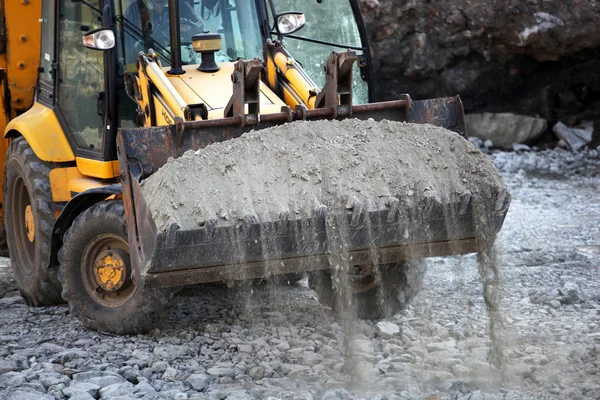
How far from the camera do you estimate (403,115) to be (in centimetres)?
534

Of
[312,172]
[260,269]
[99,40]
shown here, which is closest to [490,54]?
[99,40]

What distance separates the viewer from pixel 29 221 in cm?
646

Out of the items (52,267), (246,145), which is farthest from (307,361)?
(52,267)

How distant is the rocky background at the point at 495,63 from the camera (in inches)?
513

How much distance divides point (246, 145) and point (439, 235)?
1.10 meters

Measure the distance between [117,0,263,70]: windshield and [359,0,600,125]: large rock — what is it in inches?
304

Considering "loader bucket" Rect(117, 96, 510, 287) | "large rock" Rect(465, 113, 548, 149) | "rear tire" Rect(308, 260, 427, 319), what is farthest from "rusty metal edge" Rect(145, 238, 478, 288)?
"large rock" Rect(465, 113, 548, 149)

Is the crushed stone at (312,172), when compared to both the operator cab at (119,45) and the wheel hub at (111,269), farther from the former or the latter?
the operator cab at (119,45)

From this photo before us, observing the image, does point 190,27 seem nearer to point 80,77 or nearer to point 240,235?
point 80,77

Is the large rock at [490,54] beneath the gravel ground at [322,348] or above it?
above

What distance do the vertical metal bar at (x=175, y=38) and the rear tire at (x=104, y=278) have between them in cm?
96

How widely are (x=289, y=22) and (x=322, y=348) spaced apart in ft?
7.12

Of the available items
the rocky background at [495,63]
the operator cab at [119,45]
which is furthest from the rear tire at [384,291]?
the rocky background at [495,63]

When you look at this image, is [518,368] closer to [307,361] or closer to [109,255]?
[307,361]
